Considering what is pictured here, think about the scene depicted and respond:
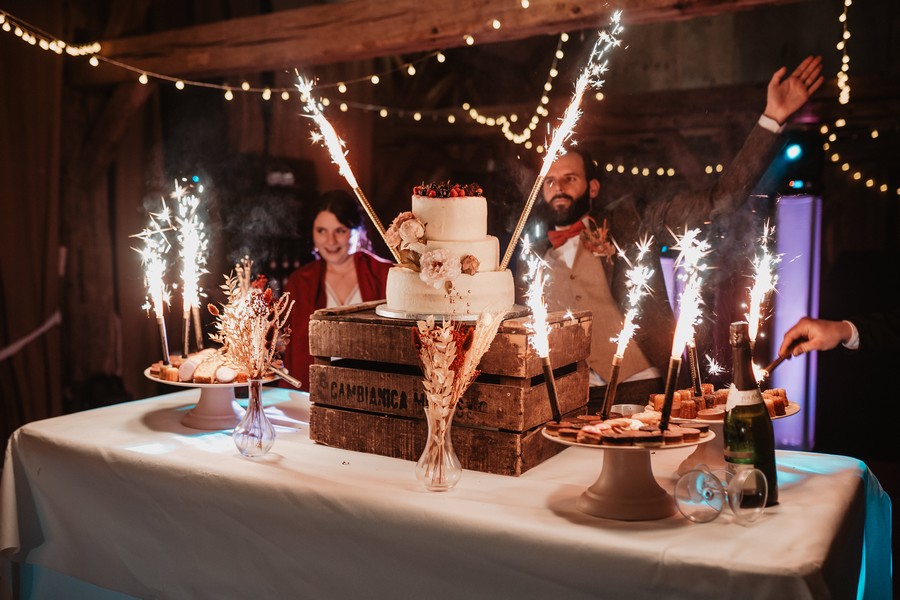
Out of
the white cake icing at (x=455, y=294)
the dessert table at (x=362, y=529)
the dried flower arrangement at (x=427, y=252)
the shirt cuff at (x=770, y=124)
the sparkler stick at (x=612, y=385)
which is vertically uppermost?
the shirt cuff at (x=770, y=124)

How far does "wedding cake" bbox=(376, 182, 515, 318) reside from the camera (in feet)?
6.10

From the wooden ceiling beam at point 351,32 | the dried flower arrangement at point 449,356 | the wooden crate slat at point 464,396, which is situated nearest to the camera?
the dried flower arrangement at point 449,356

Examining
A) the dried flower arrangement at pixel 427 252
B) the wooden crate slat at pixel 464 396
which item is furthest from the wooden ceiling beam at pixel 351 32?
the wooden crate slat at pixel 464 396

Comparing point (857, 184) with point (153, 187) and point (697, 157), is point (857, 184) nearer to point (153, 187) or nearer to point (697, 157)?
point (697, 157)

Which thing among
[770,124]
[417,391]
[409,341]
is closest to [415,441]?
[417,391]

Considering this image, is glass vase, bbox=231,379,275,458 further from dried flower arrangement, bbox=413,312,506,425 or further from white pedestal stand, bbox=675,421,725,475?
white pedestal stand, bbox=675,421,725,475

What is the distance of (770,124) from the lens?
3436 mm

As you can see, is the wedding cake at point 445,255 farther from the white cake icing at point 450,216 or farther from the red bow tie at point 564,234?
the red bow tie at point 564,234

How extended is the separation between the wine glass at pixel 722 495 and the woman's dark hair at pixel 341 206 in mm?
2813

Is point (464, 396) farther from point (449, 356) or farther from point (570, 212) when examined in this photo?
point (570, 212)

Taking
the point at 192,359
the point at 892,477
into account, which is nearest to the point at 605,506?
the point at 192,359

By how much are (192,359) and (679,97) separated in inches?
119

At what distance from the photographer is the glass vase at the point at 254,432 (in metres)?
1.90

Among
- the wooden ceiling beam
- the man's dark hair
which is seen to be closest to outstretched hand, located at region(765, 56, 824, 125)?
the wooden ceiling beam
